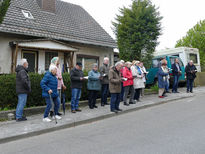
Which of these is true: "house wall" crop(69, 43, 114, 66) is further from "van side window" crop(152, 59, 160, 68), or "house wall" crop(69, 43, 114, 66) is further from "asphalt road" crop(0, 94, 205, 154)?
"asphalt road" crop(0, 94, 205, 154)

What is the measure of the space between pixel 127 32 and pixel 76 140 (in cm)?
909

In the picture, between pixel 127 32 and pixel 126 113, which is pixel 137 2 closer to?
pixel 127 32

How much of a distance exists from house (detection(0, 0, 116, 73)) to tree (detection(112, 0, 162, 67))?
2239mm

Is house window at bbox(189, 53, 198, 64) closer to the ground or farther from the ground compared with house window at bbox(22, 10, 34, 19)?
closer to the ground

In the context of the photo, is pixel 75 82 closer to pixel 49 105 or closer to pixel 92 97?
pixel 92 97

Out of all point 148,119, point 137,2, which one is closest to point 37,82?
point 148,119

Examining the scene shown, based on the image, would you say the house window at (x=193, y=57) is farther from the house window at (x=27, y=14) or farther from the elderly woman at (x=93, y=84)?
the house window at (x=27, y=14)

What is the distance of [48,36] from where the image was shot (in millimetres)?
11562

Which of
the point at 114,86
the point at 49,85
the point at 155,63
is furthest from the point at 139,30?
the point at 49,85

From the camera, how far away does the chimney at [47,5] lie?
14.2 meters

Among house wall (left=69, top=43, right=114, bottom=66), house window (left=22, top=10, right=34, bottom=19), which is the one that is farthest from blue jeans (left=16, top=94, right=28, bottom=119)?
house window (left=22, top=10, right=34, bottom=19)

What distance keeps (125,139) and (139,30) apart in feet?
29.6

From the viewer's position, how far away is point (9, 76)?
6879mm

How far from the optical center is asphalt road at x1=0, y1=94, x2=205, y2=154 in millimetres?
3793
